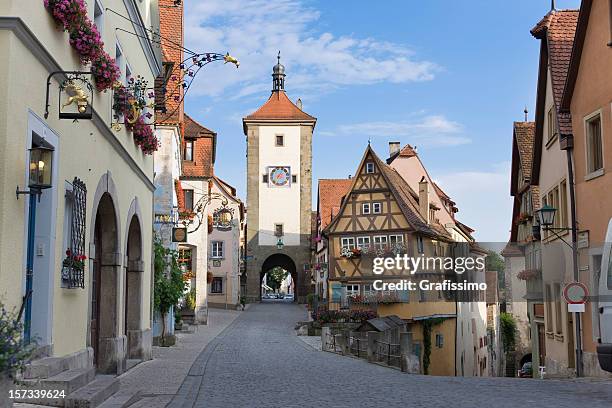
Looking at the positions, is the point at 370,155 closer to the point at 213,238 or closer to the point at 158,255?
the point at 158,255

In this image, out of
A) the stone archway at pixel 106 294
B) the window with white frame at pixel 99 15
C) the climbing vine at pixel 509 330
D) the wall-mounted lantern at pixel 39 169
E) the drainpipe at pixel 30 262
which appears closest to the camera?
the wall-mounted lantern at pixel 39 169

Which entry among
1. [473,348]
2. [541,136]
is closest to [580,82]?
[541,136]

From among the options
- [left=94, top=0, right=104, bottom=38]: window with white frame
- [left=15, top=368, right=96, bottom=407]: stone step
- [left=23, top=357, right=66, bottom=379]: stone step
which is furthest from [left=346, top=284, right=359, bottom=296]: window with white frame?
[left=15, top=368, right=96, bottom=407]: stone step

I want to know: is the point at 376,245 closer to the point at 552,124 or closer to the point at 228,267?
the point at 552,124

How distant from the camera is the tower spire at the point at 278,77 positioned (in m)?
71.2

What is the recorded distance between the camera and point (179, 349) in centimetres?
2253

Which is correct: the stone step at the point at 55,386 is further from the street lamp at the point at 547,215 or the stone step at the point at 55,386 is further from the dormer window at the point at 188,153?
the dormer window at the point at 188,153

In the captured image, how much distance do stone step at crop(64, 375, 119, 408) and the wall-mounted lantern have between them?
2169mm

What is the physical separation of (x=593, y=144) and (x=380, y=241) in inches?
800

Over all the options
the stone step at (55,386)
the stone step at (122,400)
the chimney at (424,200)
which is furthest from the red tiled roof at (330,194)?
the stone step at (55,386)

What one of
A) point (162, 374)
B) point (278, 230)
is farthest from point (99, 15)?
point (278, 230)

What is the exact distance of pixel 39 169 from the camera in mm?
7992

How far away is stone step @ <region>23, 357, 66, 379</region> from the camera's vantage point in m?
8.15

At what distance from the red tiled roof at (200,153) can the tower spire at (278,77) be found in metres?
31.9
